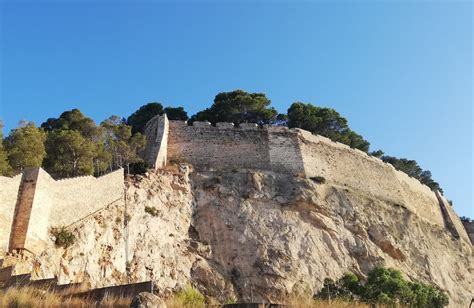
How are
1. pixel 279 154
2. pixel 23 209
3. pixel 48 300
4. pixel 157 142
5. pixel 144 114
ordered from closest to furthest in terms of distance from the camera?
pixel 48 300, pixel 23 209, pixel 157 142, pixel 279 154, pixel 144 114

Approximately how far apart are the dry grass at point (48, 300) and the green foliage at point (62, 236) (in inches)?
287

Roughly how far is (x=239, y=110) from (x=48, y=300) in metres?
27.9

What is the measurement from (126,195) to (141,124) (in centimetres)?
1675

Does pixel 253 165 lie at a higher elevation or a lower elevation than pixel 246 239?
higher

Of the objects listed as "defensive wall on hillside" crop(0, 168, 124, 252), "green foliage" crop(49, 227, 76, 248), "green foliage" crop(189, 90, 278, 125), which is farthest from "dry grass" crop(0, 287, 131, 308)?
"green foliage" crop(189, 90, 278, 125)

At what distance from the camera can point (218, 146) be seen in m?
28.9

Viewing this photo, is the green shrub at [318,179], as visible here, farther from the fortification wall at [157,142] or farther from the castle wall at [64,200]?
the castle wall at [64,200]

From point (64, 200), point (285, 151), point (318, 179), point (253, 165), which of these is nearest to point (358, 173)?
point (318, 179)

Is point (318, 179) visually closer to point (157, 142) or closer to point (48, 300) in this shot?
point (157, 142)

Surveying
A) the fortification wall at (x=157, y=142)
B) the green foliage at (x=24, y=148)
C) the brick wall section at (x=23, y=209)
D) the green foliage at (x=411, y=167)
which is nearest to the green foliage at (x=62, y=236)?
the brick wall section at (x=23, y=209)

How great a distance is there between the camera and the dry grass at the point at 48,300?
333 inches

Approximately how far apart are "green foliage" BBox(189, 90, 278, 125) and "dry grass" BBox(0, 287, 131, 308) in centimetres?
2675

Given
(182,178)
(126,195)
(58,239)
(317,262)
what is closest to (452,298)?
(317,262)

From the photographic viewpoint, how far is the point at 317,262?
24.3m
